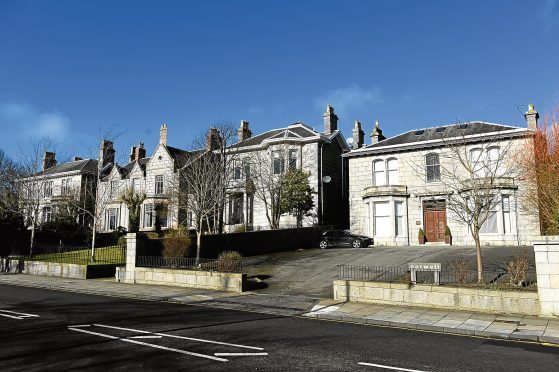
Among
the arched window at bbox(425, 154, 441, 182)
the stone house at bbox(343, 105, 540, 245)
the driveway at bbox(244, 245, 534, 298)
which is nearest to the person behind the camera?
the driveway at bbox(244, 245, 534, 298)

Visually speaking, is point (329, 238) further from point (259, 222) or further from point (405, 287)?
point (405, 287)

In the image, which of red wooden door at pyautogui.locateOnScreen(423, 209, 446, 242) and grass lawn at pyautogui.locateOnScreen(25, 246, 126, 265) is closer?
grass lawn at pyautogui.locateOnScreen(25, 246, 126, 265)

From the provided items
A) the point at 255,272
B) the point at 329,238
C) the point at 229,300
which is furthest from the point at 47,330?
the point at 329,238

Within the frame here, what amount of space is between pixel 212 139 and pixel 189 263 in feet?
58.1

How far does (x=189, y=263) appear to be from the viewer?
2298 centimetres

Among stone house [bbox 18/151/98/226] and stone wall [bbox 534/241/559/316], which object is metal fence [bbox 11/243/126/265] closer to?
stone house [bbox 18/151/98/226]

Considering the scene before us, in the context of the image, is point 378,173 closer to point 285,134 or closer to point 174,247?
point 285,134

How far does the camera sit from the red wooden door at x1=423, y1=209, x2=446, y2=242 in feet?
113

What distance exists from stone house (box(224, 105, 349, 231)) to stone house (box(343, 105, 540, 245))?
114 inches

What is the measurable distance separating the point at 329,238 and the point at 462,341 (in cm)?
2381

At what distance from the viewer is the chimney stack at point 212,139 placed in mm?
37125

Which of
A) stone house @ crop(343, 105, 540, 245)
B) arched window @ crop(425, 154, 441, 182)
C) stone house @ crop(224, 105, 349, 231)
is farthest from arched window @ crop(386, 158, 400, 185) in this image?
stone house @ crop(224, 105, 349, 231)

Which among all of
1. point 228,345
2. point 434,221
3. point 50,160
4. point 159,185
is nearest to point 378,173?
point 434,221

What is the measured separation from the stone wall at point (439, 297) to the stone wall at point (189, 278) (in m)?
4.90
